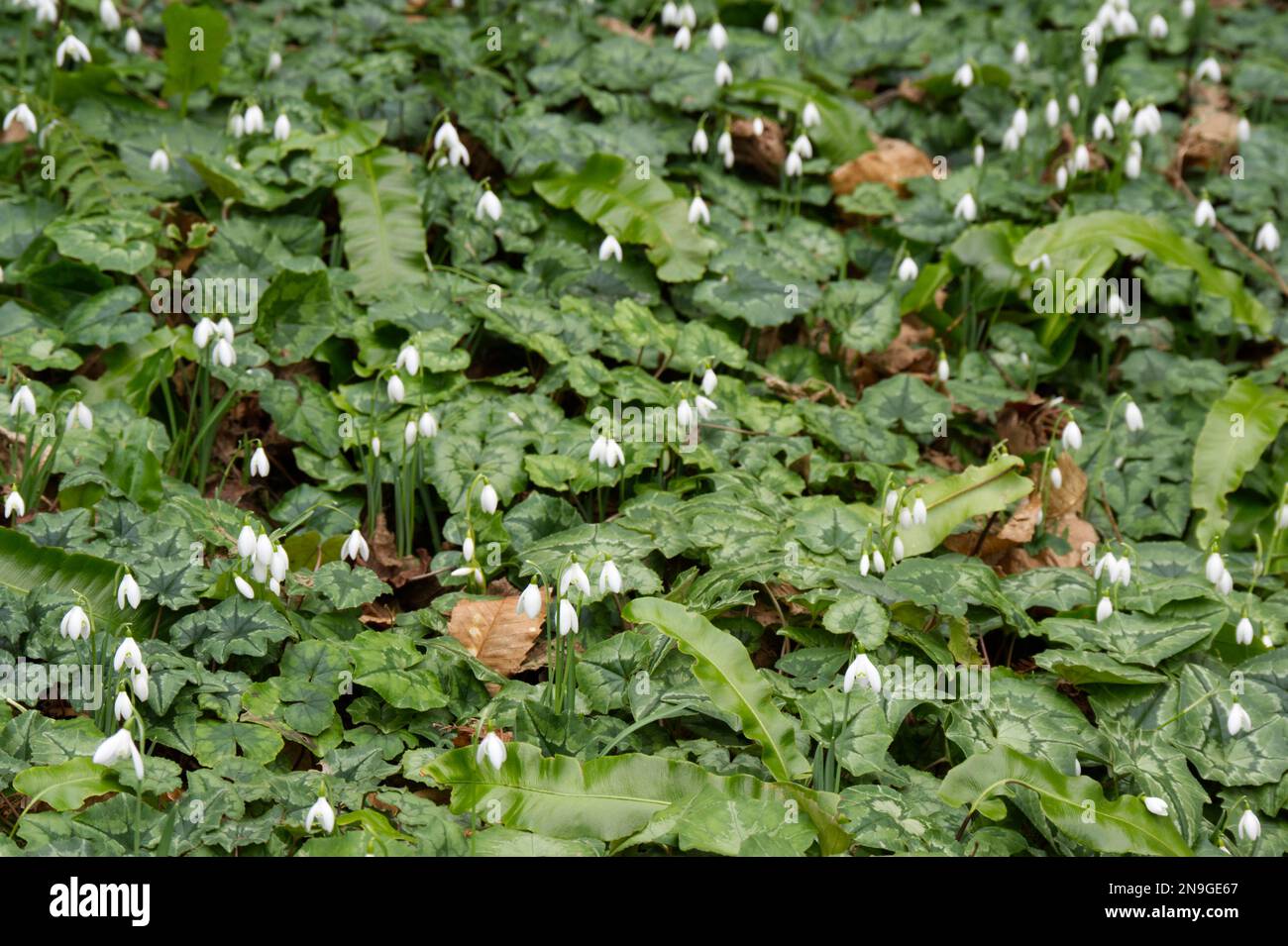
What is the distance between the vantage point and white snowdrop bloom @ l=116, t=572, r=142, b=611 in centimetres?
351

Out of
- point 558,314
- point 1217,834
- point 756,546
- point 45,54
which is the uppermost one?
point 45,54

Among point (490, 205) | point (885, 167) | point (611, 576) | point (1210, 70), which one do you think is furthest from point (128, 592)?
point (1210, 70)

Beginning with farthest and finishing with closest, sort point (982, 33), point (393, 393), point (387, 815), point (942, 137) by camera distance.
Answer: point (982, 33), point (942, 137), point (393, 393), point (387, 815)

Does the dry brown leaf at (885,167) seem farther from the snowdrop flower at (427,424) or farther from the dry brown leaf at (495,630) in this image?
the dry brown leaf at (495,630)

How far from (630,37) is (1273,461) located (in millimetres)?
3487

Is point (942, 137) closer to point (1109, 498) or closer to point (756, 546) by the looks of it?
point (1109, 498)

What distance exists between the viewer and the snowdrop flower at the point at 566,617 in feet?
11.5

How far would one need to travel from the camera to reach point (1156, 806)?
11.1 ft

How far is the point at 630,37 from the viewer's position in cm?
668

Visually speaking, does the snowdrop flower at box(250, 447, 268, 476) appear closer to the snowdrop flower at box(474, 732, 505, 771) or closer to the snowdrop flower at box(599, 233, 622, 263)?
the snowdrop flower at box(474, 732, 505, 771)

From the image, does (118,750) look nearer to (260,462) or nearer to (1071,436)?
(260,462)

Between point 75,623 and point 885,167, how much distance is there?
428 centimetres

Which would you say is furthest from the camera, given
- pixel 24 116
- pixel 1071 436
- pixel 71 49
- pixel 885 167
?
pixel 885 167
